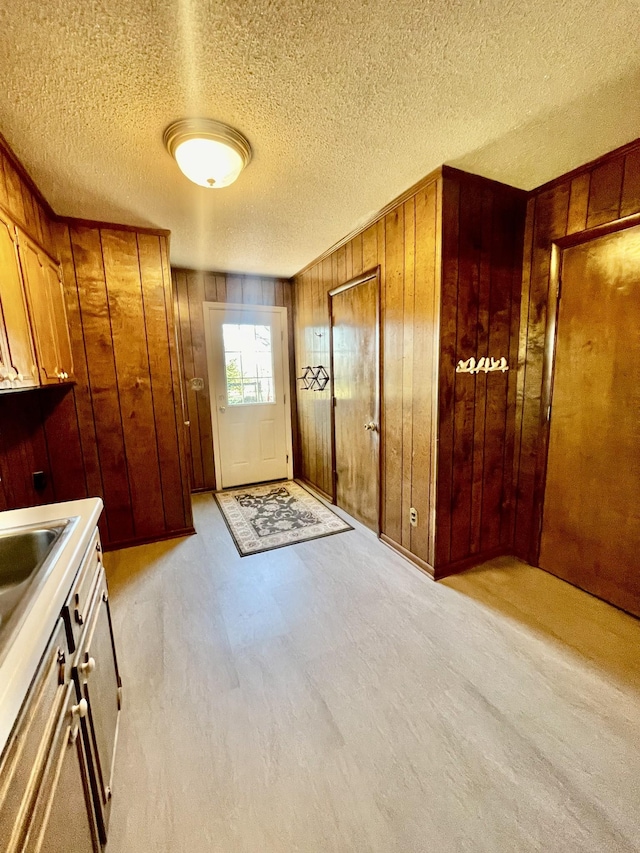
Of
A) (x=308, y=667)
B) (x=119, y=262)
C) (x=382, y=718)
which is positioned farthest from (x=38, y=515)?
(x=119, y=262)

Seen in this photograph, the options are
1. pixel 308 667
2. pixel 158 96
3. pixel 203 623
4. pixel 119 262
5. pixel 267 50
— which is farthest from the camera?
pixel 119 262

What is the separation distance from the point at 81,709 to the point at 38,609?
32 centimetres

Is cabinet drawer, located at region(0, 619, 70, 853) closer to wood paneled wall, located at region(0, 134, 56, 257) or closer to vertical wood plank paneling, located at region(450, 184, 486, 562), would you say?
wood paneled wall, located at region(0, 134, 56, 257)

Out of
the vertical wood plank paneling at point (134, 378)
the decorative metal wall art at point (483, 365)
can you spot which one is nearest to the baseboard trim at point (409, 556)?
the decorative metal wall art at point (483, 365)

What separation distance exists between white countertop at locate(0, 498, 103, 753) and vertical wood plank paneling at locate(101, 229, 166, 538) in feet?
4.87

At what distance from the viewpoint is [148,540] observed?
2885 millimetres

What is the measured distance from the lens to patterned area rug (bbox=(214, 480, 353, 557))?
2.88m

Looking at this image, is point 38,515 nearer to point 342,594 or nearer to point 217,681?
point 217,681

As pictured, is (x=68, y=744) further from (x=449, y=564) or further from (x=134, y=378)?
(x=134, y=378)

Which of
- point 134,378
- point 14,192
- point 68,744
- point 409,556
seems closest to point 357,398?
point 409,556

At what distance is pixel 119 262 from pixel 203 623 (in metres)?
2.55

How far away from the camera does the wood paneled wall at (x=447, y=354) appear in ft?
6.74

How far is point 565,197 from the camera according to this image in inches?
80.5

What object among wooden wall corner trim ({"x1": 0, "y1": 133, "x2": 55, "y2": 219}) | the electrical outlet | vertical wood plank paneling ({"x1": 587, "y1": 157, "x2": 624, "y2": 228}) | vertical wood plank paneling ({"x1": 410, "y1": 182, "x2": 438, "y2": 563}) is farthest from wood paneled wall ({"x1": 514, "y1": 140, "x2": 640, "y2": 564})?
the electrical outlet
